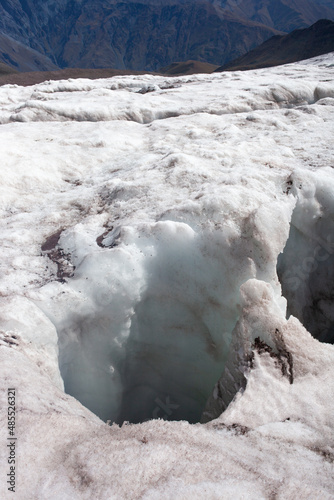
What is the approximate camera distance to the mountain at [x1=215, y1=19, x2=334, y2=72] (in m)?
69.9

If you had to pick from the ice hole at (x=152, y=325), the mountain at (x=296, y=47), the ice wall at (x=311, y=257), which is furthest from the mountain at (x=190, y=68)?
the ice hole at (x=152, y=325)

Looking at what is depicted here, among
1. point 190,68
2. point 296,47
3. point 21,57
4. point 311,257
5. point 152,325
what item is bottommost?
point 152,325

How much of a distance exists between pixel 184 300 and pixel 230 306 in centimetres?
56

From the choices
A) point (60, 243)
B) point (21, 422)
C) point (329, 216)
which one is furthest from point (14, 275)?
point (329, 216)

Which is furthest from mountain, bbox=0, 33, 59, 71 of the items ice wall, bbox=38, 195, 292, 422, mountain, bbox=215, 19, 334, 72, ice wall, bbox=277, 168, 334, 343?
ice wall, bbox=38, 195, 292, 422

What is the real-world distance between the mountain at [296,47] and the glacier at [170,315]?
70400 millimetres

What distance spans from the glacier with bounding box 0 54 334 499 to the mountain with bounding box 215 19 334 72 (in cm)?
7040

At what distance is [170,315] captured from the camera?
4070mm

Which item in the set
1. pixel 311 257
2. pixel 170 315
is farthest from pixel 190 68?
pixel 170 315

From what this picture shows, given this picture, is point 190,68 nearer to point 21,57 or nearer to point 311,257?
point 311,257

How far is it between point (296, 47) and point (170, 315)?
299 ft

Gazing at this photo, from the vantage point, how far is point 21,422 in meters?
2.07

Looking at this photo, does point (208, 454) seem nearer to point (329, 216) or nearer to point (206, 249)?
point (206, 249)

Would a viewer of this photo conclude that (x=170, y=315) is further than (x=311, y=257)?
No
